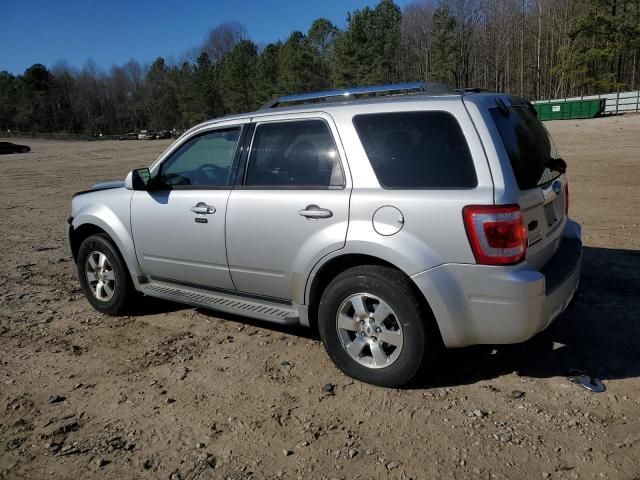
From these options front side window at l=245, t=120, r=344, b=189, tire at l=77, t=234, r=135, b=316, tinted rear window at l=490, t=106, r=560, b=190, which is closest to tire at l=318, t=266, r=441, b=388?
front side window at l=245, t=120, r=344, b=189

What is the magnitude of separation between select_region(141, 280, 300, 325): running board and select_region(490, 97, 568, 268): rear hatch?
5.70 ft

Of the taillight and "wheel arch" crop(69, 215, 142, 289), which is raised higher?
the taillight

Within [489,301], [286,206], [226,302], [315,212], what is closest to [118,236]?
[226,302]

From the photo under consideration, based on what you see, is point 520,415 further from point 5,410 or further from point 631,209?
point 631,209

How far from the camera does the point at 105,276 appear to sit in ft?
17.6

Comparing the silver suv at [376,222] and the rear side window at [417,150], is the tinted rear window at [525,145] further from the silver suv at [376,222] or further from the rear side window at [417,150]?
the rear side window at [417,150]

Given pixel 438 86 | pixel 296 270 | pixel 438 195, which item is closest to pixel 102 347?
pixel 296 270

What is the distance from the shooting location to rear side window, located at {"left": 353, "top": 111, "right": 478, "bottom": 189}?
3385mm

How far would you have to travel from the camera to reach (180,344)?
466 cm

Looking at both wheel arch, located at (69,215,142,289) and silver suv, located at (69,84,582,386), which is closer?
silver suv, located at (69,84,582,386)

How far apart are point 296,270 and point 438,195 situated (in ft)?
3.81

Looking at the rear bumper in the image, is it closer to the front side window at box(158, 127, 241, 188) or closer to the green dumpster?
the front side window at box(158, 127, 241, 188)

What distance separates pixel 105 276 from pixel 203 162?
1602 millimetres

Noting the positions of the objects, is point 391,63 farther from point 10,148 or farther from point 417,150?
point 417,150
